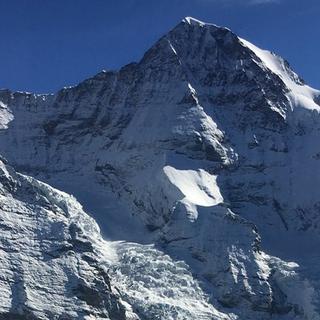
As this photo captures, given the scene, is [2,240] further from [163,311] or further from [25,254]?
[163,311]

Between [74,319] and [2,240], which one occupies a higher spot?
[2,240]

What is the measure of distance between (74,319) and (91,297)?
15.7 ft

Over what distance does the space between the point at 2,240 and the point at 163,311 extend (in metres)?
22.2

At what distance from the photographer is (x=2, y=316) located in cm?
18675

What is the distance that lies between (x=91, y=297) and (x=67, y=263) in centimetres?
698

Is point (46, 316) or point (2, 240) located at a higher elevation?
point (2, 240)

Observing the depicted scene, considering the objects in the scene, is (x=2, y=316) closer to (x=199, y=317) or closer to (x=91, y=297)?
(x=91, y=297)

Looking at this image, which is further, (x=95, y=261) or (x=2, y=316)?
(x=95, y=261)

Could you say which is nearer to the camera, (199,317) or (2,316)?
(2,316)

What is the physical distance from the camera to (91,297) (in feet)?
635

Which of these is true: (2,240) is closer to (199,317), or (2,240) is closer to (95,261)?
(95,261)

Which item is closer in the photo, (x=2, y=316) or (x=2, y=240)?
(x=2, y=316)

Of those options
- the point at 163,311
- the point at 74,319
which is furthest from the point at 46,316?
the point at 163,311

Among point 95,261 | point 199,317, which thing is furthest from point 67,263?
point 199,317
